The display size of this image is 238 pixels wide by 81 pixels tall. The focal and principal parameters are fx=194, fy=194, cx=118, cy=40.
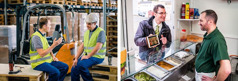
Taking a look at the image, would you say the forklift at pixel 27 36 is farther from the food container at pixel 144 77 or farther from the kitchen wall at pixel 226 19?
the kitchen wall at pixel 226 19

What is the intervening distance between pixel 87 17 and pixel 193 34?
1.86 metres

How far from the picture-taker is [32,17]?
201 cm

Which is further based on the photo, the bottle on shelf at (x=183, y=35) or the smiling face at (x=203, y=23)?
the bottle on shelf at (x=183, y=35)

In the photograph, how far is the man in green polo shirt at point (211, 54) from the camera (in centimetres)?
275

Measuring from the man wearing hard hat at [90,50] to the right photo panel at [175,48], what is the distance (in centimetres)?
34

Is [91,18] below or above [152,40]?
above

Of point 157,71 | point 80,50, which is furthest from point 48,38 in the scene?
point 157,71

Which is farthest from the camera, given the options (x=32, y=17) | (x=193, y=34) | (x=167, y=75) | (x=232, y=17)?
(x=193, y=34)

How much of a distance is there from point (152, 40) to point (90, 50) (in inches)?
43.5

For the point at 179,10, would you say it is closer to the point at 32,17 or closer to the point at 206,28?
the point at 206,28

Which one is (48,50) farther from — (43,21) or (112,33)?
(112,33)

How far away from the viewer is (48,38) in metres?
2.11

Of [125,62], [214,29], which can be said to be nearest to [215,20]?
[214,29]

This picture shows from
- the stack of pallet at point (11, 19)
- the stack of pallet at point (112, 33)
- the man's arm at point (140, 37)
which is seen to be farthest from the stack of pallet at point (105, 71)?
the stack of pallet at point (11, 19)
